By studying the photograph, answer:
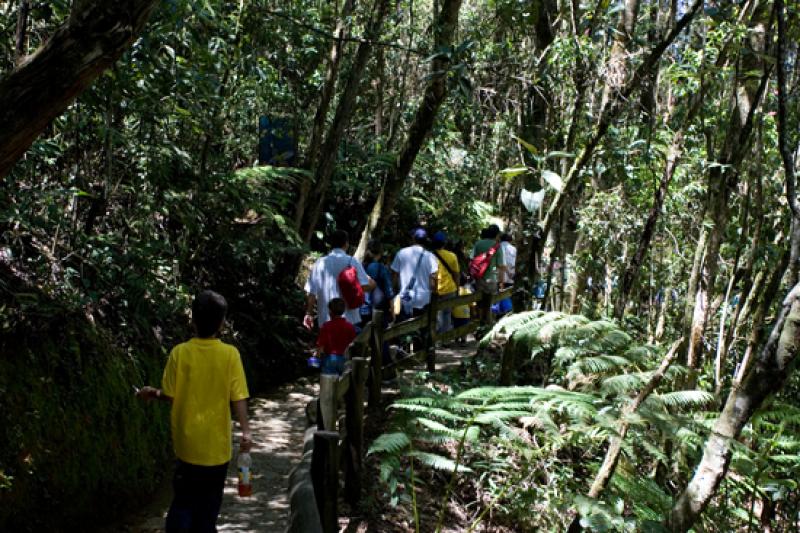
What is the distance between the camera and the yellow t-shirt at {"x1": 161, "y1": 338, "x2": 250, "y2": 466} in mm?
4234

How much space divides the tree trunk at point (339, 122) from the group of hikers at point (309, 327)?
2.05m

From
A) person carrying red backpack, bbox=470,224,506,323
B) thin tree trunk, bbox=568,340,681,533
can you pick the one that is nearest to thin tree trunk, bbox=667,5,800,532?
thin tree trunk, bbox=568,340,681,533

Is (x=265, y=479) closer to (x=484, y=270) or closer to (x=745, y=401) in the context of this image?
(x=745, y=401)

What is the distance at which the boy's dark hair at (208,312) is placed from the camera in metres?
4.25

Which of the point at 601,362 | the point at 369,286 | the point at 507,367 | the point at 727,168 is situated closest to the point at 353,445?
the point at 601,362

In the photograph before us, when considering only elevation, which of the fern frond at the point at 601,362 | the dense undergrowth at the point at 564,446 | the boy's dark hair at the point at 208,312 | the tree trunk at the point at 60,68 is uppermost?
the tree trunk at the point at 60,68

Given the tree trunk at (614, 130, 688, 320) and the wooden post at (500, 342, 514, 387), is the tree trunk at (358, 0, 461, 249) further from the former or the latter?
the wooden post at (500, 342, 514, 387)

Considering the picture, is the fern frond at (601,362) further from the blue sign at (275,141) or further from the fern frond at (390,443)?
the blue sign at (275,141)

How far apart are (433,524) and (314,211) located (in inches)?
277

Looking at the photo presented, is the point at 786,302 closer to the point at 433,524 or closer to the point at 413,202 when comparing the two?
the point at 433,524

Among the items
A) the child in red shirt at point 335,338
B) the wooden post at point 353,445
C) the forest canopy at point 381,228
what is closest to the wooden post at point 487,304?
the forest canopy at point 381,228

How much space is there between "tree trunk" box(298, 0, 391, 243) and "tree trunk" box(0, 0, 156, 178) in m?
7.42

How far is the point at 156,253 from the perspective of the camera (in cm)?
778

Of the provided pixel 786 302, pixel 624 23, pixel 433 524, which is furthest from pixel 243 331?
pixel 786 302
